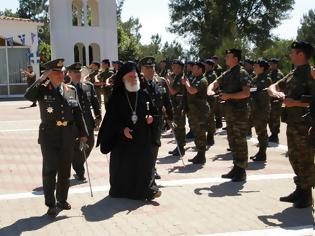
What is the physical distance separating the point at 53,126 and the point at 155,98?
6.69 feet

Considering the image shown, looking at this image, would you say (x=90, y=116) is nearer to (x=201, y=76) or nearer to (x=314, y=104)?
(x=201, y=76)

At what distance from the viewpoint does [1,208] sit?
724 cm

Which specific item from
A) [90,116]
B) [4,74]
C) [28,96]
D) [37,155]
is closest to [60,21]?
[4,74]

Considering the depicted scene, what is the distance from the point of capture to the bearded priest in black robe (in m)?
7.56

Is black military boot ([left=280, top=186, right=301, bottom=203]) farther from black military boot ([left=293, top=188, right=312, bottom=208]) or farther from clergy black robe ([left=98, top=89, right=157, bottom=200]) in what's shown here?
clergy black robe ([left=98, top=89, right=157, bottom=200])

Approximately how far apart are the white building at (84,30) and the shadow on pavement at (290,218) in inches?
1153

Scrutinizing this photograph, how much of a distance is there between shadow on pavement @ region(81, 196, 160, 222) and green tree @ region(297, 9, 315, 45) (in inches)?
2814

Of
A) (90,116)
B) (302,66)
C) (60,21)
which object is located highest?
(60,21)

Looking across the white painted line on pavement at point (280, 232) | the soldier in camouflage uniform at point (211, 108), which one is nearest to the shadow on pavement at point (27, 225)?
the white painted line on pavement at point (280, 232)

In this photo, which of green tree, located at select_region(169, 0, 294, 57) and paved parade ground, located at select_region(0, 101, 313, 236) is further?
green tree, located at select_region(169, 0, 294, 57)

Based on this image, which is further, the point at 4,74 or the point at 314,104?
the point at 4,74

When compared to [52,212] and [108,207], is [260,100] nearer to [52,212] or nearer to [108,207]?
[108,207]

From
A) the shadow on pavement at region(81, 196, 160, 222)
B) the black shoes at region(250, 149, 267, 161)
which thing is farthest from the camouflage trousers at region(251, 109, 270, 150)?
the shadow on pavement at region(81, 196, 160, 222)

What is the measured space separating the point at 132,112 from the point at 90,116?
5.29 feet
